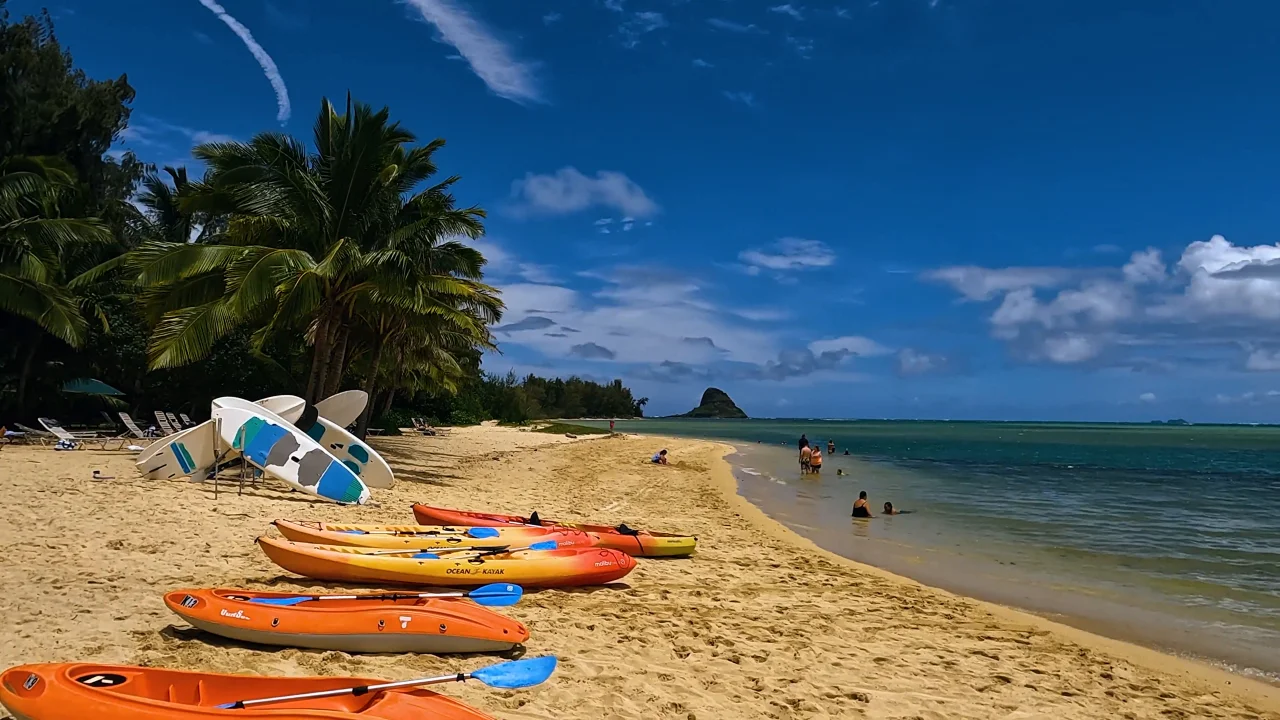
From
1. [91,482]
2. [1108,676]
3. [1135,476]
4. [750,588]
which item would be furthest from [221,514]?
[1135,476]

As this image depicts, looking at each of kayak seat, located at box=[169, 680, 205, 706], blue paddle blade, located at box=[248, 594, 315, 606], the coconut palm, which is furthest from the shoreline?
the coconut palm

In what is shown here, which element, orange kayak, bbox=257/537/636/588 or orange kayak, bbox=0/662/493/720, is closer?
orange kayak, bbox=0/662/493/720

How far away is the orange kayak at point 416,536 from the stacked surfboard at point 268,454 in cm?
330

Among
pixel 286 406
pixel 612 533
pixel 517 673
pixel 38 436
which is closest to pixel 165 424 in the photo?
pixel 38 436

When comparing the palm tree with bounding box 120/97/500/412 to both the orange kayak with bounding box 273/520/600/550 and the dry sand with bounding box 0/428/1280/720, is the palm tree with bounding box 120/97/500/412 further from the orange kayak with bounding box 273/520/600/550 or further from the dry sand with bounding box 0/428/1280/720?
the orange kayak with bounding box 273/520/600/550

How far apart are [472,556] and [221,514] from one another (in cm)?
431

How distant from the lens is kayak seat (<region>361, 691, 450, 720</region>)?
322 cm

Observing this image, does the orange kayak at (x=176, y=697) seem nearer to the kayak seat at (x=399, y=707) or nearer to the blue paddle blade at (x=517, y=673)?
the kayak seat at (x=399, y=707)

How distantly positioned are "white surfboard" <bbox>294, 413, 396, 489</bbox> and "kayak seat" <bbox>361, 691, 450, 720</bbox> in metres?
9.14

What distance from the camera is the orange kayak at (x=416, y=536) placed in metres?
6.80

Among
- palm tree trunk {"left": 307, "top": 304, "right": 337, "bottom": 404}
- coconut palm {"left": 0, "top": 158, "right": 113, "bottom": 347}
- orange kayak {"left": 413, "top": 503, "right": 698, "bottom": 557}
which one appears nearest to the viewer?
orange kayak {"left": 413, "top": 503, "right": 698, "bottom": 557}

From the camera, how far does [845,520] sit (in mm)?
14188

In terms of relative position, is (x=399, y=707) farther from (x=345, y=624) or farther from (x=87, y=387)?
(x=87, y=387)

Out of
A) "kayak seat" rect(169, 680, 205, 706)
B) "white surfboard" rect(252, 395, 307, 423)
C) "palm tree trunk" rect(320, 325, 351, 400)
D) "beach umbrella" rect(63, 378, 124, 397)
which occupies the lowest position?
"kayak seat" rect(169, 680, 205, 706)
